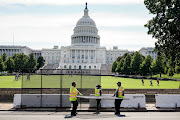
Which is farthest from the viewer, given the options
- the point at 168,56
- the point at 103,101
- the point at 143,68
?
the point at 143,68

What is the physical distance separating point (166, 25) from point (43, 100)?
594 inches

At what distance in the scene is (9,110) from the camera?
1689 cm

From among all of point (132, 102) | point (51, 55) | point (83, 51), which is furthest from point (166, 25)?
point (51, 55)

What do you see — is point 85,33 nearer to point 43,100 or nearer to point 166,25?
point 166,25

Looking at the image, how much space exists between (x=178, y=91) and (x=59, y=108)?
43.8ft

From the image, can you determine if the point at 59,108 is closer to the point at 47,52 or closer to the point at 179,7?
the point at 179,7


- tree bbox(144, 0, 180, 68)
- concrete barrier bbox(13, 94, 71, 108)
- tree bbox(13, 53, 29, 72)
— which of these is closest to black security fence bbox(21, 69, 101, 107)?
concrete barrier bbox(13, 94, 71, 108)

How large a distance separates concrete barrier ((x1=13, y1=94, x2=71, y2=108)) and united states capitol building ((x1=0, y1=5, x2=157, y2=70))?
129857mm

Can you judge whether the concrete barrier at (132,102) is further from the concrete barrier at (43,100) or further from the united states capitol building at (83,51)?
the united states capitol building at (83,51)

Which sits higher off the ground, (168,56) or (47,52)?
(47,52)

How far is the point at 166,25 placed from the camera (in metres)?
25.1

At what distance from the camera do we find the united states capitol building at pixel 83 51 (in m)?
157

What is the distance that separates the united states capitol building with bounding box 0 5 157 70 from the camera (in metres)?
157

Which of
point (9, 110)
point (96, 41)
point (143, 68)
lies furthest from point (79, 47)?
point (9, 110)
